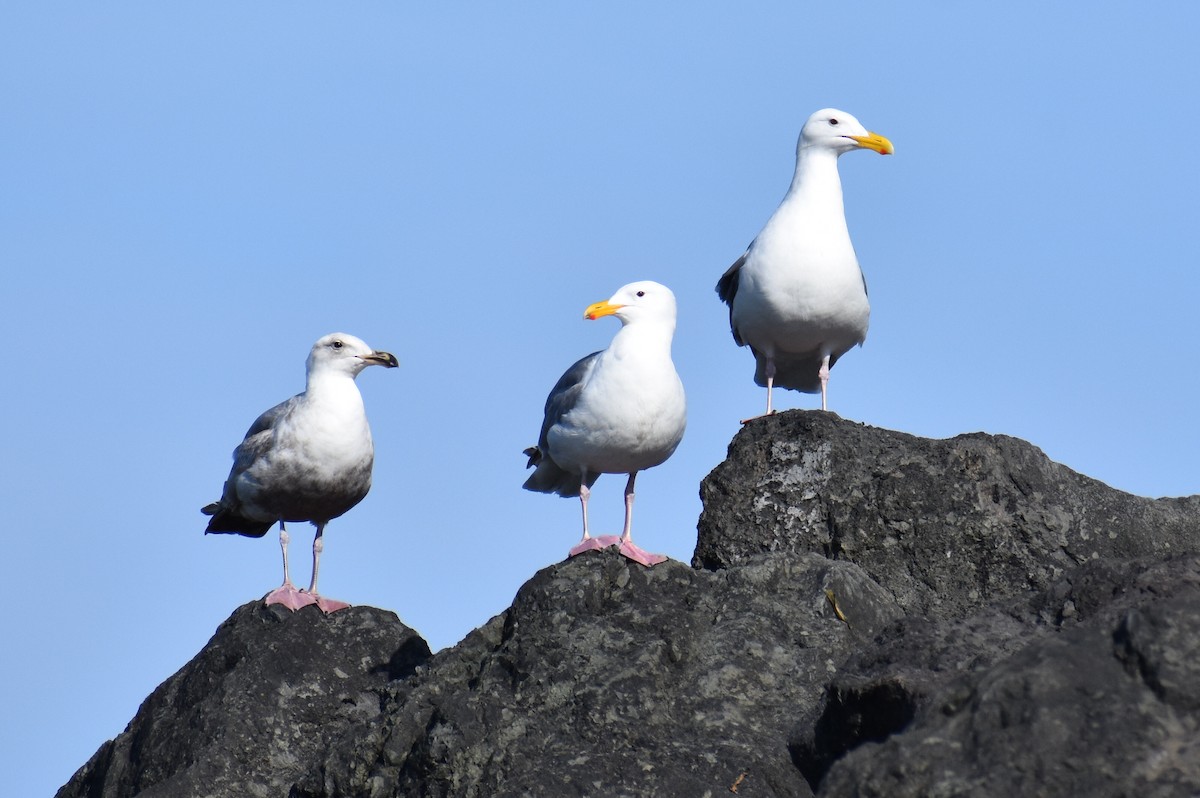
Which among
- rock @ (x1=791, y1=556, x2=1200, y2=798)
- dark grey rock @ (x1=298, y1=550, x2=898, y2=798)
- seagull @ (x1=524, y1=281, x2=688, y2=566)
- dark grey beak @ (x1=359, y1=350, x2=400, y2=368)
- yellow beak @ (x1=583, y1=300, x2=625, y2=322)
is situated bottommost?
rock @ (x1=791, y1=556, x2=1200, y2=798)

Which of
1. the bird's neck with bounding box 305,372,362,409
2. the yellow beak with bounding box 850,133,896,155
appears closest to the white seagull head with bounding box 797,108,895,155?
the yellow beak with bounding box 850,133,896,155

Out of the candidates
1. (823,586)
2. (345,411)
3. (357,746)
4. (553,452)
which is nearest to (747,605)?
(823,586)

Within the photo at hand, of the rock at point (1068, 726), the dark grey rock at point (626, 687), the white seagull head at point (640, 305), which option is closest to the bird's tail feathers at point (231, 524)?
the white seagull head at point (640, 305)

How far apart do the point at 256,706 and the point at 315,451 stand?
297 cm

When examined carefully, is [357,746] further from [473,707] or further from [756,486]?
[756,486]

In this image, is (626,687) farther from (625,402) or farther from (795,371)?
(795,371)

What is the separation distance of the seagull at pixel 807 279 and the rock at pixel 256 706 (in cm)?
385

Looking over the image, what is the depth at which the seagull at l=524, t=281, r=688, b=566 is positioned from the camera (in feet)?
36.1

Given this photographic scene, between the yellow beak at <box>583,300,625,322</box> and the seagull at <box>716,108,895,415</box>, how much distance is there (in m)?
1.67

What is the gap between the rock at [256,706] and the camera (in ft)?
31.2

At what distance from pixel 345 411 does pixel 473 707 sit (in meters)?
4.78

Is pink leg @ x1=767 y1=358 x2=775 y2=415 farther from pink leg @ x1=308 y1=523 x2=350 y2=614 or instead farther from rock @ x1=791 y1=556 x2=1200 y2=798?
rock @ x1=791 y1=556 x2=1200 y2=798

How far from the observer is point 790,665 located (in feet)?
27.5

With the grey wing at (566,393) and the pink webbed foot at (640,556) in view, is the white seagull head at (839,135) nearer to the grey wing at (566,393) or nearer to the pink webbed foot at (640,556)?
the grey wing at (566,393)
